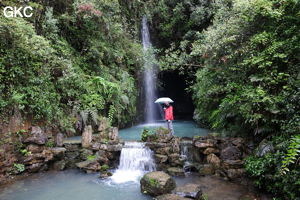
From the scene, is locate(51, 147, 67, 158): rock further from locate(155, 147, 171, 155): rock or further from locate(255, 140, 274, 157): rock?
locate(255, 140, 274, 157): rock

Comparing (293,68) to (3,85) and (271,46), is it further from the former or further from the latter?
(3,85)

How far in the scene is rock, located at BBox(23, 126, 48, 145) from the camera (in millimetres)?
8078

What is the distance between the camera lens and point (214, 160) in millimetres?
7828

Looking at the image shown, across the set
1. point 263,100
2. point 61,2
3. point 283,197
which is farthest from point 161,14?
point 283,197

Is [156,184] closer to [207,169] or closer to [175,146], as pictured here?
[207,169]

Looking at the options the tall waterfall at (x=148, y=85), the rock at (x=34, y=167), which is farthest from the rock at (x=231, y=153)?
the tall waterfall at (x=148, y=85)

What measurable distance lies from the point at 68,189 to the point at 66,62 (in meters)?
5.92

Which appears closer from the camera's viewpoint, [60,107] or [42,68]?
[42,68]

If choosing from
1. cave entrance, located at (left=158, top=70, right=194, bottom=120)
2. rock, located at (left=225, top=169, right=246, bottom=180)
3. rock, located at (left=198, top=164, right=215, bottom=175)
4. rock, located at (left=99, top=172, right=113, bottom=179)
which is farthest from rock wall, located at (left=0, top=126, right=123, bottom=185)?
cave entrance, located at (left=158, top=70, right=194, bottom=120)

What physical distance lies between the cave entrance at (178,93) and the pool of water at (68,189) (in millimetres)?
16066

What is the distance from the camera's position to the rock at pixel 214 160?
7746 mm

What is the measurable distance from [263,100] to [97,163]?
5.99 metres

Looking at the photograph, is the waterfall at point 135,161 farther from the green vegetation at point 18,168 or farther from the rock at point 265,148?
the rock at point 265,148

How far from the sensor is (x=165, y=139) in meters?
8.91
